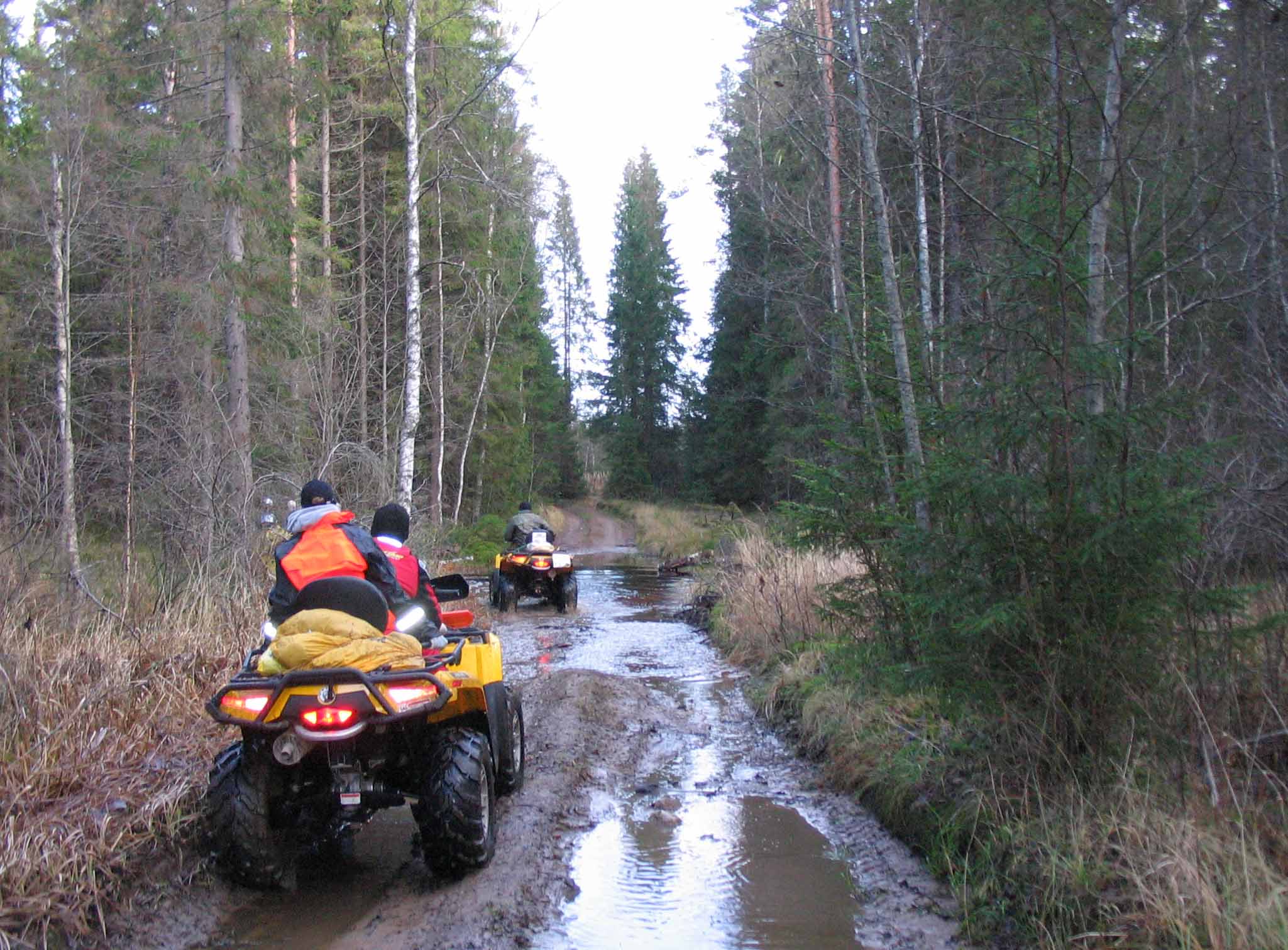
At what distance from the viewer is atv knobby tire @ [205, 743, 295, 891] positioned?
→ 161 inches

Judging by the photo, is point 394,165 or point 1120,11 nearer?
point 1120,11

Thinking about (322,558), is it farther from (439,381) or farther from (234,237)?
(439,381)

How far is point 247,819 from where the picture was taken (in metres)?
4.08

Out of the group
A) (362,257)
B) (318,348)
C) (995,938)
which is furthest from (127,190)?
(995,938)

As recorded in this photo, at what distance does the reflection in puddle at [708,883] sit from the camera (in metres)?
4.12

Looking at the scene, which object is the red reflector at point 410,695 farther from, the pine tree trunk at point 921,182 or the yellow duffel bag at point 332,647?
the pine tree trunk at point 921,182

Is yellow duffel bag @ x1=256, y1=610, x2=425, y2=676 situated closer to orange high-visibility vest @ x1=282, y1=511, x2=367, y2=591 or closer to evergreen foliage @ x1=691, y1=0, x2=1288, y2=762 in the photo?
orange high-visibility vest @ x1=282, y1=511, x2=367, y2=591

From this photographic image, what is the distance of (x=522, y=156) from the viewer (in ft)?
86.8

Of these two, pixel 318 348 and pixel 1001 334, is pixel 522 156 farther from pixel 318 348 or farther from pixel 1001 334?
pixel 1001 334

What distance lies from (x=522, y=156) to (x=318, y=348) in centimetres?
1247

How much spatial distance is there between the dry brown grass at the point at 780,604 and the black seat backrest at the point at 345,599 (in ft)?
15.5

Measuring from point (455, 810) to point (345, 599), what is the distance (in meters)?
1.04

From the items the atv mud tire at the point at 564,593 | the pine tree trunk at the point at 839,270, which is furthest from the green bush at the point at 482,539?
the pine tree trunk at the point at 839,270

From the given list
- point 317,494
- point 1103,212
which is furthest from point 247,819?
point 1103,212
